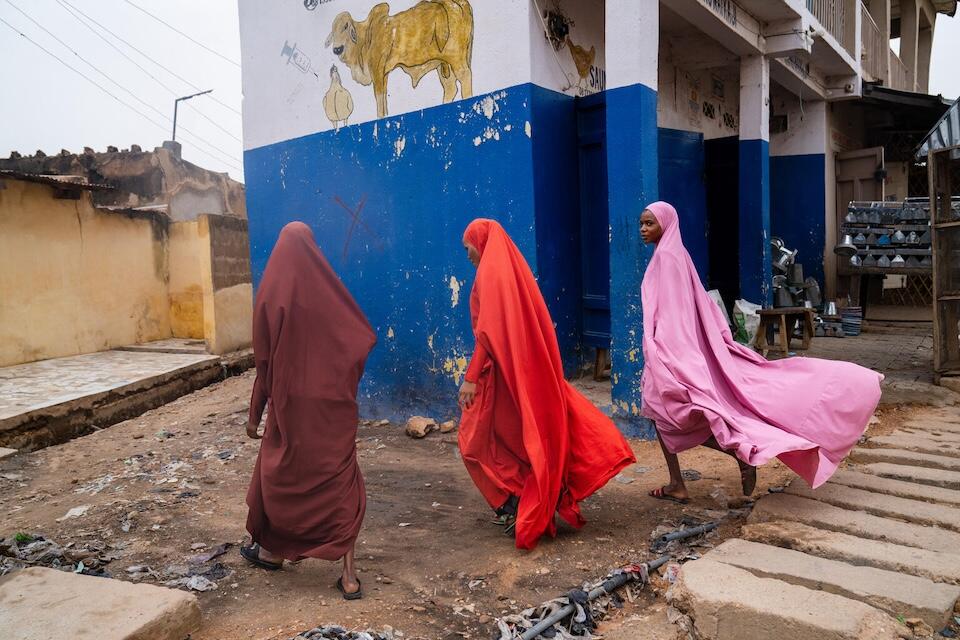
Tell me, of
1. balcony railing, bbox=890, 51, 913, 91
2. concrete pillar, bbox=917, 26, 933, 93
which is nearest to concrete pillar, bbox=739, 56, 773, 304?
balcony railing, bbox=890, 51, 913, 91

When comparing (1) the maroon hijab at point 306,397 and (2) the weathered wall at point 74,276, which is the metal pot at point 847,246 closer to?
(1) the maroon hijab at point 306,397

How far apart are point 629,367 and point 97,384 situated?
5.72 metres

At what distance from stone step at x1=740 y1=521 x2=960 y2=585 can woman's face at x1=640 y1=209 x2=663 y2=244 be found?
155 cm

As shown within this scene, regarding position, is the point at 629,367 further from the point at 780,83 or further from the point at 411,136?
the point at 780,83

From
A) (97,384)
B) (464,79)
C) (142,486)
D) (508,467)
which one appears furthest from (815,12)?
(97,384)

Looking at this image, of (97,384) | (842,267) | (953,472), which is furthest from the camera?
(842,267)

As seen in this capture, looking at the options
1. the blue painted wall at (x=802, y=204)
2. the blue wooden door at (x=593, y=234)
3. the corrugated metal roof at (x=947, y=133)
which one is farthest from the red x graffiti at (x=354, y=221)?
the blue painted wall at (x=802, y=204)

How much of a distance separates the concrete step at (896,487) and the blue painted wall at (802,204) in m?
6.87

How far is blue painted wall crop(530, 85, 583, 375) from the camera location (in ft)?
16.8

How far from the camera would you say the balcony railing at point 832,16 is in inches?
322

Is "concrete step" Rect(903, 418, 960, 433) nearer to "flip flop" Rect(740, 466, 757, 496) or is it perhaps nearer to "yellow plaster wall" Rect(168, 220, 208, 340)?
"flip flop" Rect(740, 466, 757, 496)

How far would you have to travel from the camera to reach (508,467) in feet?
11.1

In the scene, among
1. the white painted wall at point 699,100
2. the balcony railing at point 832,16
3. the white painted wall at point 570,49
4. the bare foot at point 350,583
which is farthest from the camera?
the balcony railing at point 832,16

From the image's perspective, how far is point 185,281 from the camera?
36.7 ft
